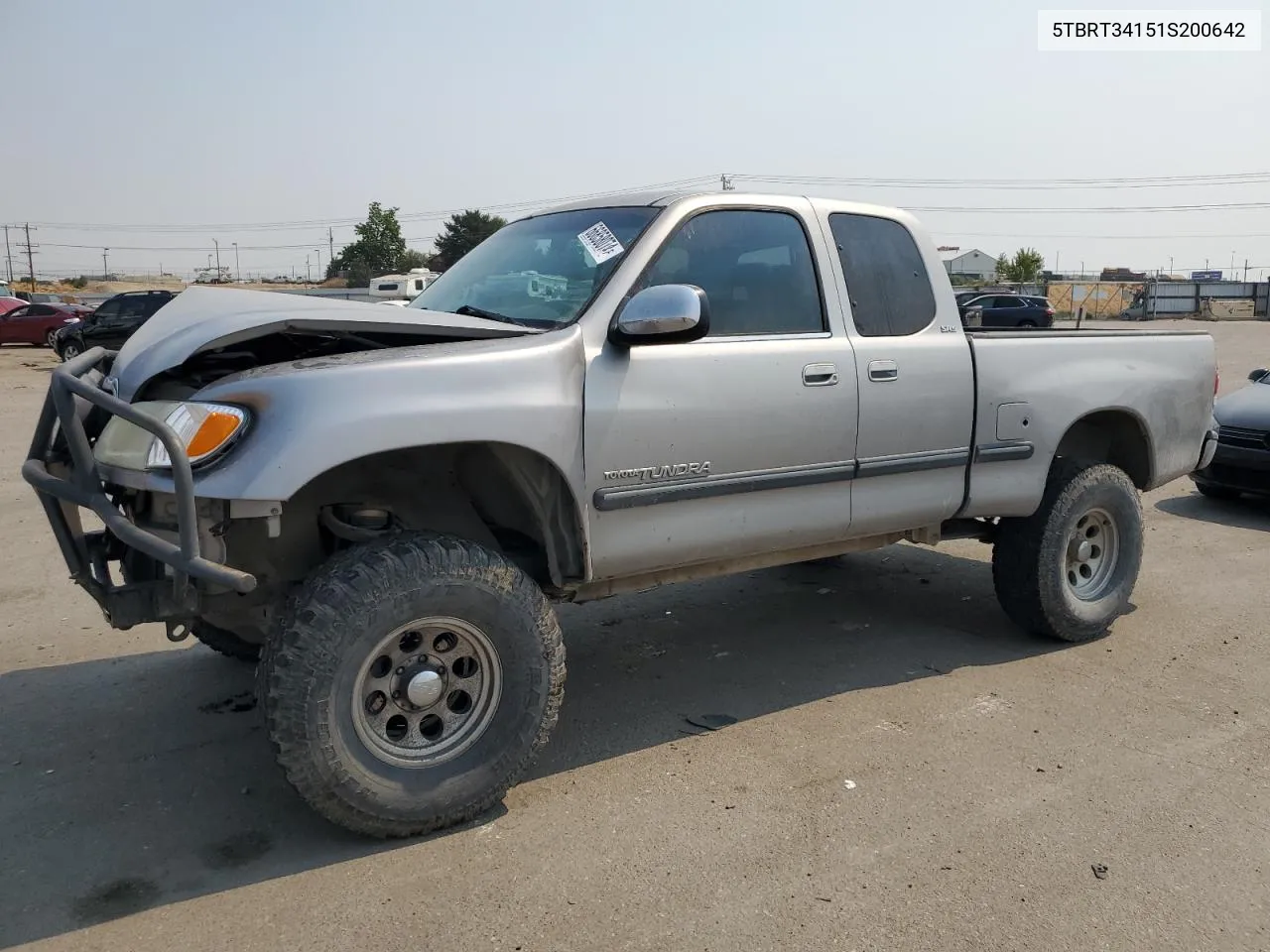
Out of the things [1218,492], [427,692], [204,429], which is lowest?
[1218,492]

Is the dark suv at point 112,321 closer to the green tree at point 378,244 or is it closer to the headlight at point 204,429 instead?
the headlight at point 204,429

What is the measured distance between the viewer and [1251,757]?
379 cm

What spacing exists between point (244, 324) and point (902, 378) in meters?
2.60

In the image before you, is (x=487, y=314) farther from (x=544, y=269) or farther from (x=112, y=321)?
(x=112, y=321)

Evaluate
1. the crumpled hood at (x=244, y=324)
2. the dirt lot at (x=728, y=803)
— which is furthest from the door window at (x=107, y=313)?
the crumpled hood at (x=244, y=324)

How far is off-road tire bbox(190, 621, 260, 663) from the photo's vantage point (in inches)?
165

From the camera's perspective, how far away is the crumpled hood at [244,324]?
9.96 ft

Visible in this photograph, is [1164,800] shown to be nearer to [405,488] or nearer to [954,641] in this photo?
[954,641]

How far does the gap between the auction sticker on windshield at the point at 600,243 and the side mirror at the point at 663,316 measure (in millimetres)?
384

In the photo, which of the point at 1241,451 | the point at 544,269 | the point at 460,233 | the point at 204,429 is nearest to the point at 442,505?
the point at 204,429

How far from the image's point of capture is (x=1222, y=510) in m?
8.24

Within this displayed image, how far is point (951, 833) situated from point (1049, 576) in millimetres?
2002

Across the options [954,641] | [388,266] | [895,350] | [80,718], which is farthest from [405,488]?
[388,266]

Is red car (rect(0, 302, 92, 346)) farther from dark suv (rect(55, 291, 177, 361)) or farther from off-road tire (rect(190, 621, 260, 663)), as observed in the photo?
off-road tire (rect(190, 621, 260, 663))
